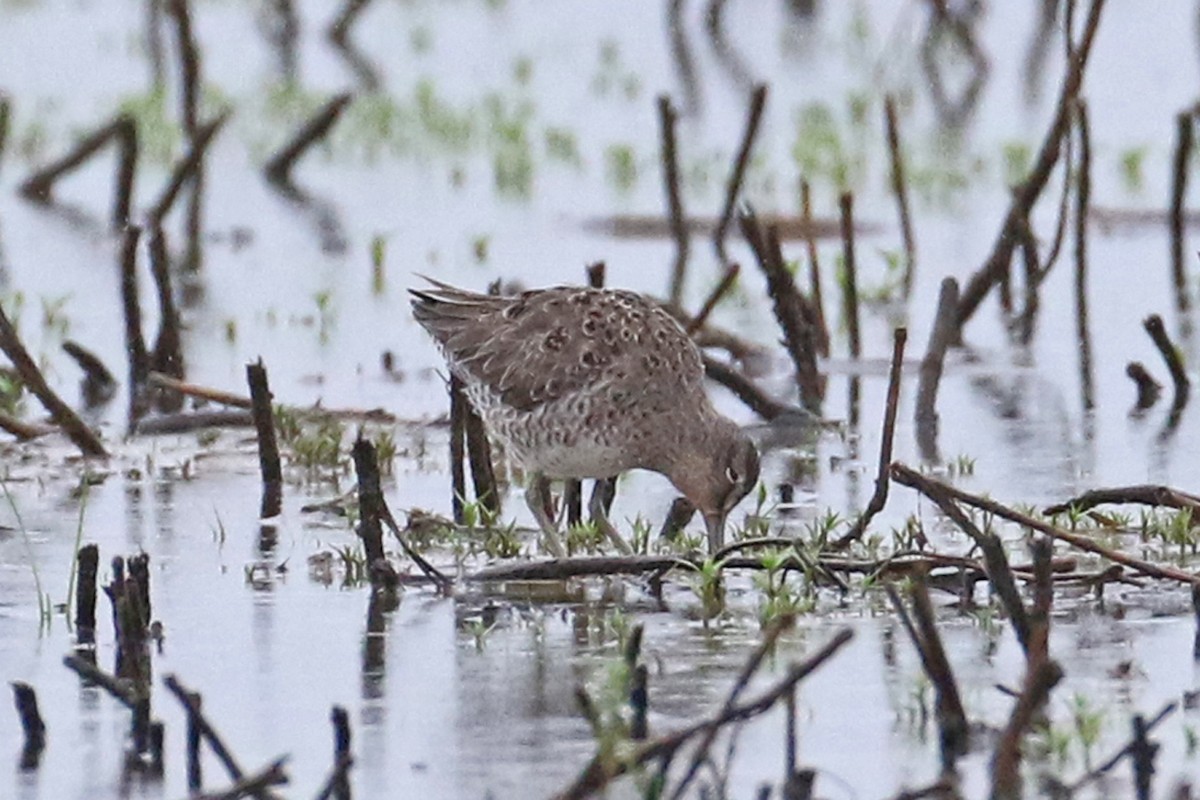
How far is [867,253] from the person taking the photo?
47.0 feet

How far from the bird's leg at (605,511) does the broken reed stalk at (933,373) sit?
5.07ft

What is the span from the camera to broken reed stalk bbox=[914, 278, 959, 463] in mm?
10234

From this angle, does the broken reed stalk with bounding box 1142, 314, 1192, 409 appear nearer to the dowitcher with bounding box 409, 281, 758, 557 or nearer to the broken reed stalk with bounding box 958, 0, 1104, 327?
the broken reed stalk with bounding box 958, 0, 1104, 327

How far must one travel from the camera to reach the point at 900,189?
13.4 m

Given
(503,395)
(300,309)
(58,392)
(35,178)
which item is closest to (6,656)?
(503,395)

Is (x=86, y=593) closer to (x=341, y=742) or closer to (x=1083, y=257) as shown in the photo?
(x=341, y=742)

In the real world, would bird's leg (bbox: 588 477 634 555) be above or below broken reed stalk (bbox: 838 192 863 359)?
below

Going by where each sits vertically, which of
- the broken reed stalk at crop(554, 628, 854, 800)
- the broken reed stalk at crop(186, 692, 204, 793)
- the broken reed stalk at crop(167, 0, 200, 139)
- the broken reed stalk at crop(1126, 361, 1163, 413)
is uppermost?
the broken reed stalk at crop(167, 0, 200, 139)

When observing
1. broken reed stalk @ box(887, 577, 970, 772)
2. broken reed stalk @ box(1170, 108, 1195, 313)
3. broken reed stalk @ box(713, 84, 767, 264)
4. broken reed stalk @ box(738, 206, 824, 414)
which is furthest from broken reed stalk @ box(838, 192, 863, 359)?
broken reed stalk @ box(887, 577, 970, 772)

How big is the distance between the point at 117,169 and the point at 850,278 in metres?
5.73

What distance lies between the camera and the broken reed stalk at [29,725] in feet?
20.4

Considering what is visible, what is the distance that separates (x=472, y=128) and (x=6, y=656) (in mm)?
11098

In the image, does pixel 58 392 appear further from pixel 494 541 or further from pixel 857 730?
pixel 857 730

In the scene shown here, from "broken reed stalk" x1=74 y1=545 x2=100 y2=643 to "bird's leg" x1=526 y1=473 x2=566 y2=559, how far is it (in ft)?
4.93
